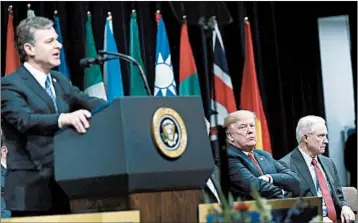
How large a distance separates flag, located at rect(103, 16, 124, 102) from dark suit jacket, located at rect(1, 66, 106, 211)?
316 cm

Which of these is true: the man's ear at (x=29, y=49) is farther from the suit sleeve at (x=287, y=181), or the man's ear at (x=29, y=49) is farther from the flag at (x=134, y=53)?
the flag at (x=134, y=53)

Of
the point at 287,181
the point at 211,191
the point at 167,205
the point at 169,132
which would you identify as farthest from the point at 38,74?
the point at 287,181

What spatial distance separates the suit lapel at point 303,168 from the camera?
5.04m

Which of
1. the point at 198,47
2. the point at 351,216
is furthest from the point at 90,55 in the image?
the point at 351,216

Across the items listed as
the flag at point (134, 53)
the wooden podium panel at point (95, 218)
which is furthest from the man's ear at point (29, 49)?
the flag at point (134, 53)

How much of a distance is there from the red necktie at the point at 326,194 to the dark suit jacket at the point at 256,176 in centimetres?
44

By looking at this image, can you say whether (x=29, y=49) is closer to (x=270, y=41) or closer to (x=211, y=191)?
(x=211, y=191)

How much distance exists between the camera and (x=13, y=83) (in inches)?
117

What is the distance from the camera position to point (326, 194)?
199 inches

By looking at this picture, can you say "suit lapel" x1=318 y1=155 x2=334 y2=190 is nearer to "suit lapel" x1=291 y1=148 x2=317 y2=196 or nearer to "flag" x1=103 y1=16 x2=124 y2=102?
"suit lapel" x1=291 y1=148 x2=317 y2=196

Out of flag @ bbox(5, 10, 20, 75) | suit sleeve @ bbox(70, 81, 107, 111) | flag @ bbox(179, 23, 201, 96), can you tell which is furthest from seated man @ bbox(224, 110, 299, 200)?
flag @ bbox(5, 10, 20, 75)

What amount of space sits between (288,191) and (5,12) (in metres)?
2.86

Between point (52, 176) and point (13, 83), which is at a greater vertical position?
point (13, 83)

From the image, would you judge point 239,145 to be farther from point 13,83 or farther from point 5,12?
point 5,12
